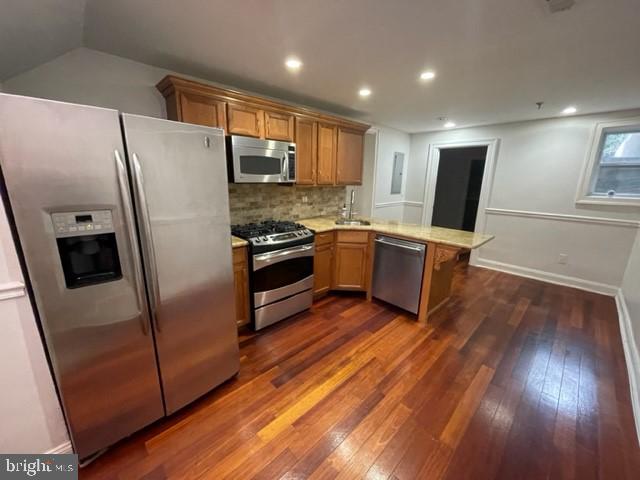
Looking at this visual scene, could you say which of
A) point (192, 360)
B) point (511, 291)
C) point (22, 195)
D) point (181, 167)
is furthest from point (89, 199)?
point (511, 291)

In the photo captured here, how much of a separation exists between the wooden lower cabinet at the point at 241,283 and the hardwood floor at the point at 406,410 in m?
0.22

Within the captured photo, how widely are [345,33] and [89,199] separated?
1.74 meters

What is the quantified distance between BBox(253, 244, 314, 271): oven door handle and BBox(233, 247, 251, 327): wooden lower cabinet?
0.33ft

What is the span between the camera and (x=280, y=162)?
8.71 feet

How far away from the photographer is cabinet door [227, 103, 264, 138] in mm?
2338

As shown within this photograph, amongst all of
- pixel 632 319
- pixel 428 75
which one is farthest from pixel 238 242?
pixel 632 319

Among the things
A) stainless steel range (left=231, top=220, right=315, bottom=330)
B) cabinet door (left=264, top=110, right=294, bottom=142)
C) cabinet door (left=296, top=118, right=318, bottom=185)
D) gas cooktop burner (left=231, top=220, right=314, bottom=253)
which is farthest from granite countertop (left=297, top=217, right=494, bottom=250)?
cabinet door (left=264, top=110, right=294, bottom=142)

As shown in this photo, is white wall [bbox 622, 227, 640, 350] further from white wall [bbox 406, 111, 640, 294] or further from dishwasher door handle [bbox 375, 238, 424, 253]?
dishwasher door handle [bbox 375, 238, 424, 253]

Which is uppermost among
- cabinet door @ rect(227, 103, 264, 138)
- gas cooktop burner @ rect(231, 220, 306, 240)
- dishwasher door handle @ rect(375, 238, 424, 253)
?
cabinet door @ rect(227, 103, 264, 138)

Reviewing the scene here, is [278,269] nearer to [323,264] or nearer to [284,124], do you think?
[323,264]

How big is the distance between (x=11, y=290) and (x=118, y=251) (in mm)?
409

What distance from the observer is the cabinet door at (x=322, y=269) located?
9.78ft

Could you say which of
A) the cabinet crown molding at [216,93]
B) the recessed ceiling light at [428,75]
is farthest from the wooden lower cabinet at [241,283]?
Result: the recessed ceiling light at [428,75]

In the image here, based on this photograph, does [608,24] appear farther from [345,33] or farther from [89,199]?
[89,199]
